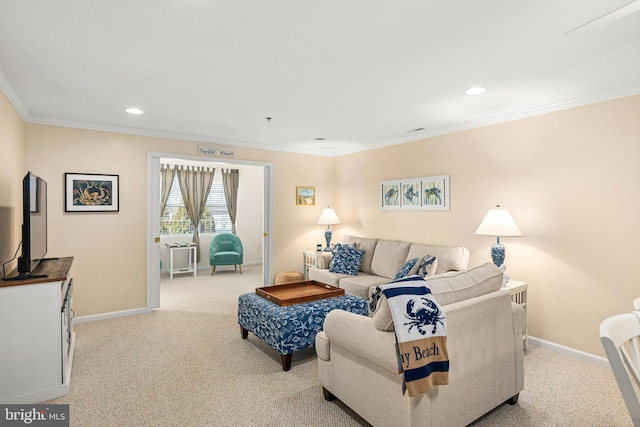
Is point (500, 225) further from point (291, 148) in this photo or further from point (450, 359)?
point (291, 148)

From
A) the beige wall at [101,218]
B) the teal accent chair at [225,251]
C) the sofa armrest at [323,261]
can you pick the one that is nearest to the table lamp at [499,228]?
the sofa armrest at [323,261]

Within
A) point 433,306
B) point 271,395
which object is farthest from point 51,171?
point 433,306

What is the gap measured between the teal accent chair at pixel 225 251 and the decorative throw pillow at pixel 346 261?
3177 millimetres

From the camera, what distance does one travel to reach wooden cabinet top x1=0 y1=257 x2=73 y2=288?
2.45m

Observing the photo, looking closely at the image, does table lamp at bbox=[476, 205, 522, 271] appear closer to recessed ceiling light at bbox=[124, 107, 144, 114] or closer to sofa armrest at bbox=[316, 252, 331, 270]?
sofa armrest at bbox=[316, 252, 331, 270]

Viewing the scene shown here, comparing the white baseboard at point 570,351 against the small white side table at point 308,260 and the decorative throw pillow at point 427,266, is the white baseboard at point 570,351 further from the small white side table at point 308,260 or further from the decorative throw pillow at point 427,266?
the small white side table at point 308,260

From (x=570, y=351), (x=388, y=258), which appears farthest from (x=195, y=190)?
(x=570, y=351)

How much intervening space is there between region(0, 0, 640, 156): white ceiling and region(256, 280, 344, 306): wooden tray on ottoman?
1.94 metres

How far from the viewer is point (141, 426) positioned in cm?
225

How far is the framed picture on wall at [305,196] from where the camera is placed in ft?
19.9

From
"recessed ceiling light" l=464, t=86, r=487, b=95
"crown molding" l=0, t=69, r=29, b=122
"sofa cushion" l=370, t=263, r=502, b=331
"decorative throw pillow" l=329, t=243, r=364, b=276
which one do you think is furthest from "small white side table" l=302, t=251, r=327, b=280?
"crown molding" l=0, t=69, r=29, b=122

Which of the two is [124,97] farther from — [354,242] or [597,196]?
[597,196]

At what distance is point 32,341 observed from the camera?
2.49m

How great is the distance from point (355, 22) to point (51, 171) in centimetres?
401
